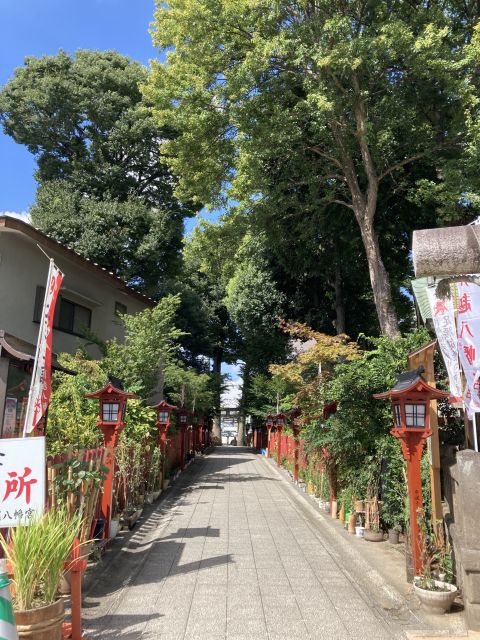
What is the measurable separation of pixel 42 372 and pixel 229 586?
135 inches

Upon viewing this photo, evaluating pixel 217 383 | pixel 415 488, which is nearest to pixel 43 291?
pixel 415 488

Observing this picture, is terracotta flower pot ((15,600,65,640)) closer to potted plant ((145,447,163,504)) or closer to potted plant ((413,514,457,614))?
potted plant ((413,514,457,614))

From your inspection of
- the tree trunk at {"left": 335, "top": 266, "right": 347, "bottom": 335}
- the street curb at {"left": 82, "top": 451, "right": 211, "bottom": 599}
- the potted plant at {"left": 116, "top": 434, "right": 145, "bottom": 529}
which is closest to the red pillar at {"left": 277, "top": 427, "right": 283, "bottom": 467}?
the tree trunk at {"left": 335, "top": 266, "right": 347, "bottom": 335}

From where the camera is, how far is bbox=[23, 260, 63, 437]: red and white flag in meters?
5.43

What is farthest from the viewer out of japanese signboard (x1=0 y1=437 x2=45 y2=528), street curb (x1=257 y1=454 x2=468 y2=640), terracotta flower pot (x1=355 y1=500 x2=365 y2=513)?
terracotta flower pot (x1=355 y1=500 x2=365 y2=513)

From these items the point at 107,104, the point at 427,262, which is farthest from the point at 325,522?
the point at 107,104

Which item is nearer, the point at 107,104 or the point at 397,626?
the point at 397,626

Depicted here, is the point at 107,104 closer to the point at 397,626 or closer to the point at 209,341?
the point at 209,341

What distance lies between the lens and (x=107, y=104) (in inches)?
934

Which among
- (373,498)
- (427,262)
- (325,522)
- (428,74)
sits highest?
(428,74)

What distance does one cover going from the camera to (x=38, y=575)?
3.71 metres

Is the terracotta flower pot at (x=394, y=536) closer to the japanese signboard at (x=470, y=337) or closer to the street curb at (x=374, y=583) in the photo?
the street curb at (x=374, y=583)

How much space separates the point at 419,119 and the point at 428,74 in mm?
3017

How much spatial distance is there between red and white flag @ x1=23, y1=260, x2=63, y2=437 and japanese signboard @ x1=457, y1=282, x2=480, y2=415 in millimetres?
4772
